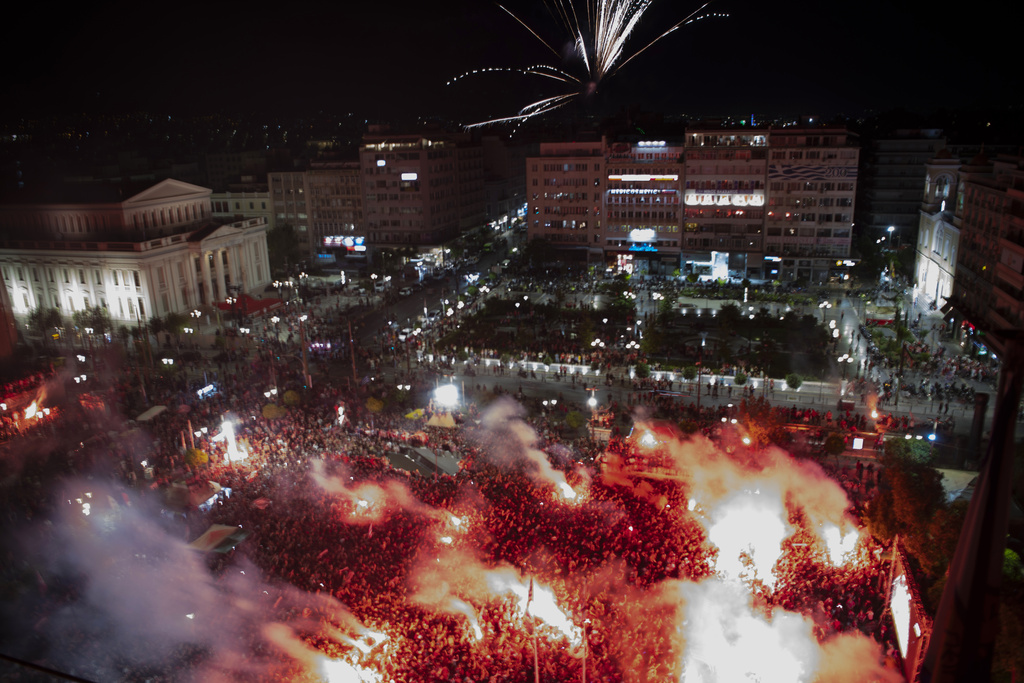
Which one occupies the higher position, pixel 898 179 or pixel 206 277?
pixel 898 179

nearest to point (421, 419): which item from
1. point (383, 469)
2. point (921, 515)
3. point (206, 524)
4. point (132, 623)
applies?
point (383, 469)

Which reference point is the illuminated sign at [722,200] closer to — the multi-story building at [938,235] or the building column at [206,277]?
the multi-story building at [938,235]

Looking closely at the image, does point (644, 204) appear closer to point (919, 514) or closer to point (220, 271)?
point (220, 271)

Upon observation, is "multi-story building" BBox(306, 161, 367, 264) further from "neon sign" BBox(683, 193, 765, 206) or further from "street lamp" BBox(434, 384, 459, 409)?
"street lamp" BBox(434, 384, 459, 409)

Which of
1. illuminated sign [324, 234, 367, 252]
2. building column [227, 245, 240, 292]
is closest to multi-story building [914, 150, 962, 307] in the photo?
illuminated sign [324, 234, 367, 252]

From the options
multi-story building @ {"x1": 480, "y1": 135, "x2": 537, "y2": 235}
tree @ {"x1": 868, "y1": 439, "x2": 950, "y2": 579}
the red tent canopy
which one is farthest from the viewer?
multi-story building @ {"x1": 480, "y1": 135, "x2": 537, "y2": 235}

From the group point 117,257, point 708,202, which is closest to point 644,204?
point 708,202
